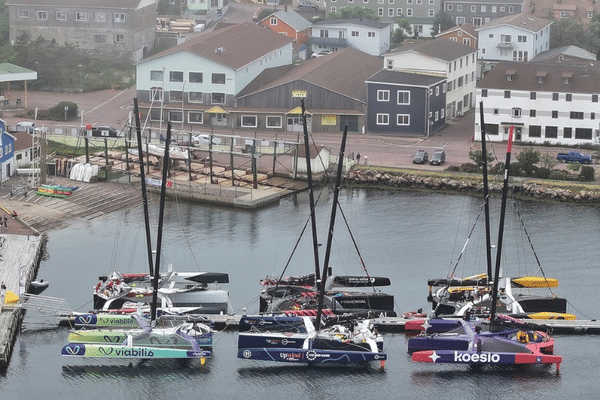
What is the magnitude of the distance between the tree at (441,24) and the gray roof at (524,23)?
26.5 ft

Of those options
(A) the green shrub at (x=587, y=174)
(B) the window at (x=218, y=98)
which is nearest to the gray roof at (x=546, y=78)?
(A) the green shrub at (x=587, y=174)

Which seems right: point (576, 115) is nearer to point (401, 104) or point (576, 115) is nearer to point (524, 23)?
point (401, 104)

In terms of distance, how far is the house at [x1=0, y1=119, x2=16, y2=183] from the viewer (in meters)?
60.5

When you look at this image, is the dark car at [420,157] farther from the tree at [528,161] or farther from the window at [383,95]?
the window at [383,95]

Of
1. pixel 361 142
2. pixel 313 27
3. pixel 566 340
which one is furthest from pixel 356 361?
pixel 313 27

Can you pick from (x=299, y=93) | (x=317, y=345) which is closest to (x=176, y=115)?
(x=299, y=93)

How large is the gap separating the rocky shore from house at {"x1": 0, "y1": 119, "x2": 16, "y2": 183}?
51.5ft

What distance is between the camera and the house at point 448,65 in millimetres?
72562

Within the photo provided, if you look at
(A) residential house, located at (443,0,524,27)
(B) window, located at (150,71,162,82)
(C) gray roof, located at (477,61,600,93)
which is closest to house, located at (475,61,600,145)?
(C) gray roof, located at (477,61,600,93)

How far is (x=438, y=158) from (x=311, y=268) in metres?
16.7

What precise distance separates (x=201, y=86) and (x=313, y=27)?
1992cm

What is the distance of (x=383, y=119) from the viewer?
7038cm

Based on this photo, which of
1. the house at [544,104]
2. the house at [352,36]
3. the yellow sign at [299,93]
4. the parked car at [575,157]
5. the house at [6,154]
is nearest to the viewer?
the house at [6,154]

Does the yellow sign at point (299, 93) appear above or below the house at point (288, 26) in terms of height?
below
